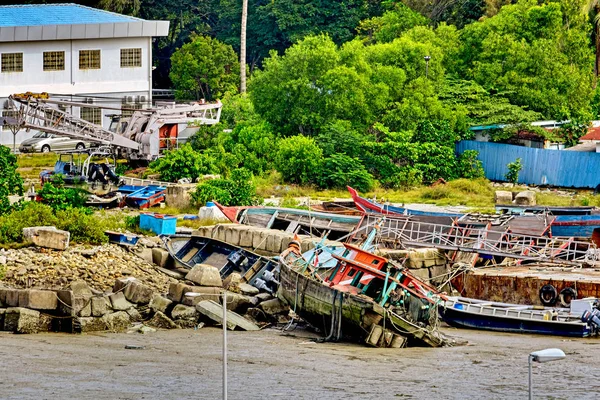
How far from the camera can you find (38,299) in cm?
3231

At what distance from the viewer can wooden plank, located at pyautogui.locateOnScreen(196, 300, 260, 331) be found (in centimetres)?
3253

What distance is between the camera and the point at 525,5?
61.7 meters

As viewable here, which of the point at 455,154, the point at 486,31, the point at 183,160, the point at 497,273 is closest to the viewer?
the point at 497,273

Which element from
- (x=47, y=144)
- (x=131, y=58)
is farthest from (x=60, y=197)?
(x=131, y=58)

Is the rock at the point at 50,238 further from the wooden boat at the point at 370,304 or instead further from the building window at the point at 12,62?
the building window at the point at 12,62

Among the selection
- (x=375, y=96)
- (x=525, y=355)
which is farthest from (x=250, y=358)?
(x=375, y=96)

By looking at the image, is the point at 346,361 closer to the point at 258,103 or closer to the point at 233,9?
the point at 258,103

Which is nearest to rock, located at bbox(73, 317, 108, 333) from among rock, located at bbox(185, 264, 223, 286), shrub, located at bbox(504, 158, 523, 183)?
rock, located at bbox(185, 264, 223, 286)

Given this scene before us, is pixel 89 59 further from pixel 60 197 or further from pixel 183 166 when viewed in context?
pixel 60 197

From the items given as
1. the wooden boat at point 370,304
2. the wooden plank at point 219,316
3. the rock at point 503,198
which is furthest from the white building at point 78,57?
the wooden boat at point 370,304

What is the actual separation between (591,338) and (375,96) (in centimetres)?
2415

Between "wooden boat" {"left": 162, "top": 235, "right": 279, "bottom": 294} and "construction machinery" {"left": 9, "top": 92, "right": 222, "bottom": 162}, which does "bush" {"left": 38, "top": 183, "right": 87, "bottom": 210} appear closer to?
"wooden boat" {"left": 162, "top": 235, "right": 279, "bottom": 294}

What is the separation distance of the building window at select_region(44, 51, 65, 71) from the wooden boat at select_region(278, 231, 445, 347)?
105 feet

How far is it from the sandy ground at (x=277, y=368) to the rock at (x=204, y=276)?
2735 millimetres
